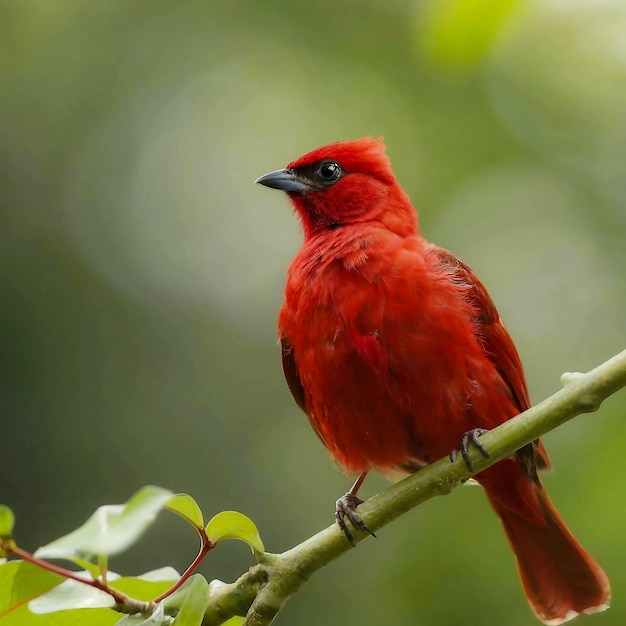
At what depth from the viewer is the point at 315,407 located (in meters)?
3.62

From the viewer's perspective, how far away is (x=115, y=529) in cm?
140

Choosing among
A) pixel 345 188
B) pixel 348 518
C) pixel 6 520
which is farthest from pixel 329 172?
pixel 6 520

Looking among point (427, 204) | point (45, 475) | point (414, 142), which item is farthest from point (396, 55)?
point (45, 475)

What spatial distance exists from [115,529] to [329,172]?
3201 millimetres

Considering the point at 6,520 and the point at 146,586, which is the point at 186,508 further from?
the point at 6,520

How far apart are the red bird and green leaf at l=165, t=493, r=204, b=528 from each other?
0.93 meters

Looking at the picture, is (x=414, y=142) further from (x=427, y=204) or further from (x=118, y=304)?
(x=118, y=304)

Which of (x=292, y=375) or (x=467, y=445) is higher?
(x=292, y=375)

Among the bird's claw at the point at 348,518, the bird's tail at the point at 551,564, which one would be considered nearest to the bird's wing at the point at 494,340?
the bird's tail at the point at 551,564

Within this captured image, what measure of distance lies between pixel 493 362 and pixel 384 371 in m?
Result: 0.55

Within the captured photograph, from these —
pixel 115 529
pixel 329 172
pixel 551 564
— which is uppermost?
pixel 329 172

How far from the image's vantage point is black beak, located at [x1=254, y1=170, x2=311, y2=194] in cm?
438

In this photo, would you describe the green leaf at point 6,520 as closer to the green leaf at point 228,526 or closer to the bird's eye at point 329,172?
the green leaf at point 228,526

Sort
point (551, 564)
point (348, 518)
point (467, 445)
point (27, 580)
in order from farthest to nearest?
point (551, 564)
point (467, 445)
point (348, 518)
point (27, 580)
